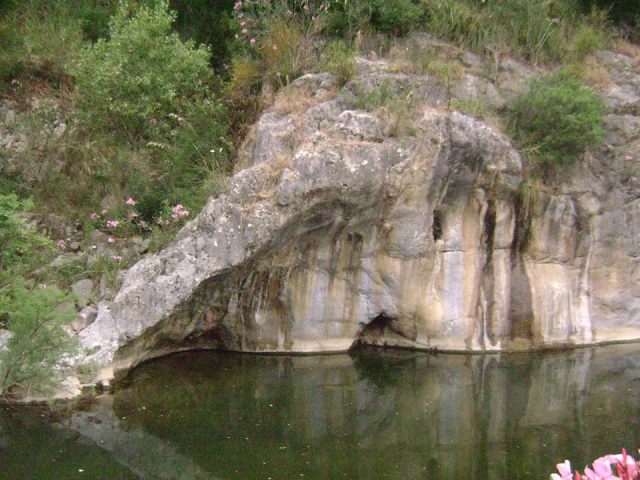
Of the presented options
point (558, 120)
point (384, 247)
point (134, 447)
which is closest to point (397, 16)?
point (558, 120)

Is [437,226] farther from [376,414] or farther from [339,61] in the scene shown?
[376,414]

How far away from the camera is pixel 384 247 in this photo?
37.0 feet

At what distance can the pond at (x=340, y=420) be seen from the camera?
24.2ft

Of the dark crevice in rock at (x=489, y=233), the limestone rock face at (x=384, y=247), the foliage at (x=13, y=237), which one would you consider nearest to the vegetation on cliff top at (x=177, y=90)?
the foliage at (x=13, y=237)

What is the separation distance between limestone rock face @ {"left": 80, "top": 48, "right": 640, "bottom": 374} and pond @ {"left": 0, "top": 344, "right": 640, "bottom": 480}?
576 millimetres

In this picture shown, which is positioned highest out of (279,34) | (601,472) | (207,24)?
(207,24)

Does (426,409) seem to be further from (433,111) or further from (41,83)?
(41,83)

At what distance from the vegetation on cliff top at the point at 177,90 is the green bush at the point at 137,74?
0.03 meters

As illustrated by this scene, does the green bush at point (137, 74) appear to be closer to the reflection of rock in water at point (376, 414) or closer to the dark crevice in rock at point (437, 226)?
the reflection of rock in water at point (376, 414)

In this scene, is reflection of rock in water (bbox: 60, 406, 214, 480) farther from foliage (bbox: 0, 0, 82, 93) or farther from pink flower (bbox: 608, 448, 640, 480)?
foliage (bbox: 0, 0, 82, 93)

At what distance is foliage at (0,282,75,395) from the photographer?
27.7 feet

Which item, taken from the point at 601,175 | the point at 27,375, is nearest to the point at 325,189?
the point at 27,375

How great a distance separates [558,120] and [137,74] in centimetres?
748

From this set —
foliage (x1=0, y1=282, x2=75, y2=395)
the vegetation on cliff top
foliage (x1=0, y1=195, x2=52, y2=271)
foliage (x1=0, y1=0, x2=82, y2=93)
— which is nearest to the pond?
foliage (x1=0, y1=282, x2=75, y2=395)
